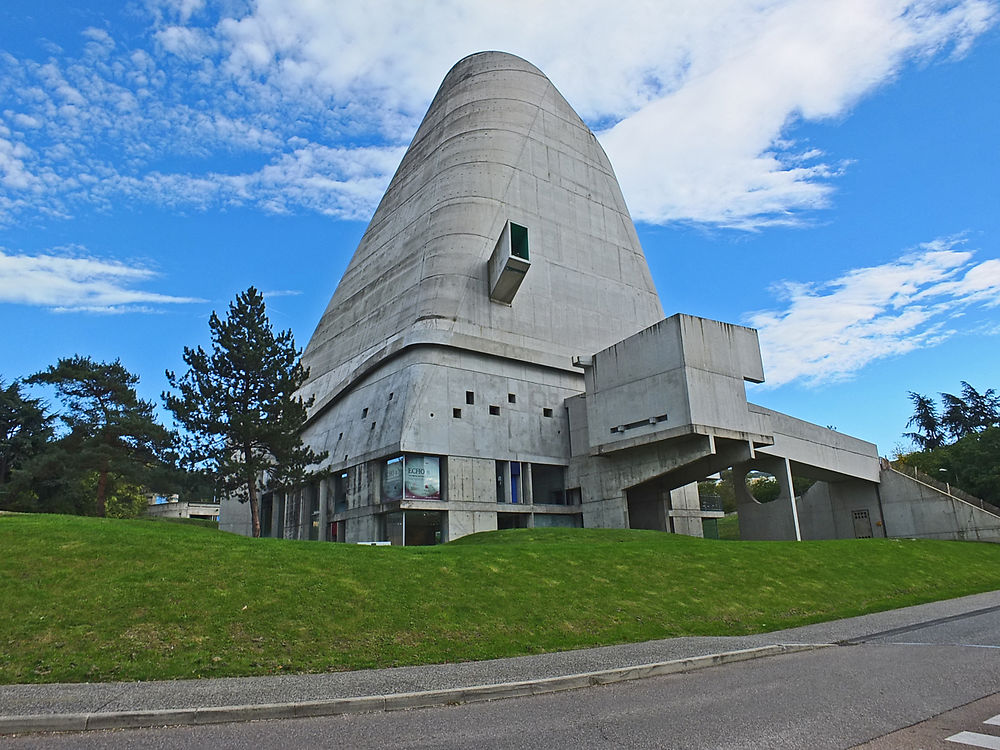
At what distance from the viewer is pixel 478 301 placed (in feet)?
120

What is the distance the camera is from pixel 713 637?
1170 centimetres

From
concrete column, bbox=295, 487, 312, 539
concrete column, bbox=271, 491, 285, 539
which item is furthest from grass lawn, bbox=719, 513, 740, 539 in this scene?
concrete column, bbox=271, 491, 285, 539

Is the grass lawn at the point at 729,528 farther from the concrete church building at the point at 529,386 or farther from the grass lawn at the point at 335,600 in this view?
the grass lawn at the point at 335,600

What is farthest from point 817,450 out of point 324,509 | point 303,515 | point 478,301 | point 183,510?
point 183,510

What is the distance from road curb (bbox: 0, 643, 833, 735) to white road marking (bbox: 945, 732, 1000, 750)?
3.80m

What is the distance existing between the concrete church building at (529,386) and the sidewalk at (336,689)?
21.1 m

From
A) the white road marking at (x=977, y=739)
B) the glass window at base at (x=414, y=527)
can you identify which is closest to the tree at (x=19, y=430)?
the glass window at base at (x=414, y=527)

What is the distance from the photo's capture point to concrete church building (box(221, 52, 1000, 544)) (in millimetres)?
31547

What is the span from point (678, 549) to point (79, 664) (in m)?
15.9

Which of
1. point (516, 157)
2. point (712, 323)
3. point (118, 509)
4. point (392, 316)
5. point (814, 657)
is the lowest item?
point (814, 657)

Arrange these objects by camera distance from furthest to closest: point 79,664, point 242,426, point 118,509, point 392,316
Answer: point 118,509 → point 392,316 → point 242,426 → point 79,664

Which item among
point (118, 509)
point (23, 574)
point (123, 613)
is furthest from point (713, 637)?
point (118, 509)

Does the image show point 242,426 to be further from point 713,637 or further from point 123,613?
point 713,637

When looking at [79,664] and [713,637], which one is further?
[713,637]
